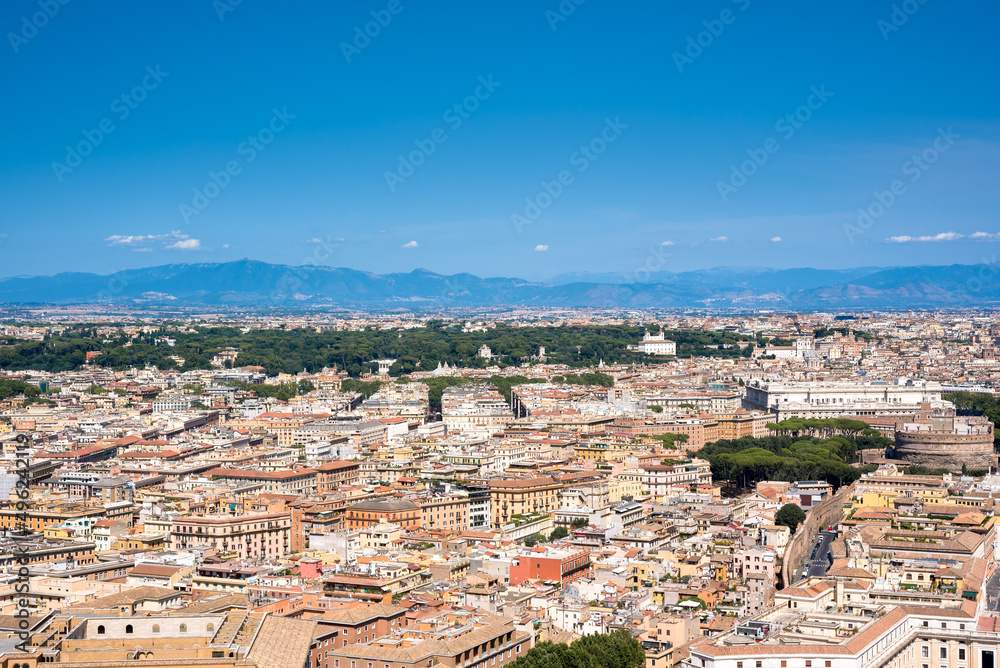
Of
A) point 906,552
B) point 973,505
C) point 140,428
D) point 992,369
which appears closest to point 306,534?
point 906,552

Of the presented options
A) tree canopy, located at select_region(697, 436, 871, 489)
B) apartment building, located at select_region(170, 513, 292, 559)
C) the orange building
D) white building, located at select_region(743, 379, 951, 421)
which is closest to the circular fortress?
tree canopy, located at select_region(697, 436, 871, 489)

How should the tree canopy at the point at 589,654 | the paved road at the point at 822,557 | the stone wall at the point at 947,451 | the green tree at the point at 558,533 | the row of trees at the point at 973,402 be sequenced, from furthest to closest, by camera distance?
the row of trees at the point at 973,402 → the stone wall at the point at 947,451 → the green tree at the point at 558,533 → the paved road at the point at 822,557 → the tree canopy at the point at 589,654

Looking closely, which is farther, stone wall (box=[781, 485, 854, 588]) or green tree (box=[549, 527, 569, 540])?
green tree (box=[549, 527, 569, 540])

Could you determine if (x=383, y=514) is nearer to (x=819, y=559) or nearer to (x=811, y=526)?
(x=811, y=526)

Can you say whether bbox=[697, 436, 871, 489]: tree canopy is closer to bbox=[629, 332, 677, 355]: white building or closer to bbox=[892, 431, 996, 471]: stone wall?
bbox=[892, 431, 996, 471]: stone wall

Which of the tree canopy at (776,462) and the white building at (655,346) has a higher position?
the white building at (655,346)

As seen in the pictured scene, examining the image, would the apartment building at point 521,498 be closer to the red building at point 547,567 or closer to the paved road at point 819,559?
the paved road at point 819,559

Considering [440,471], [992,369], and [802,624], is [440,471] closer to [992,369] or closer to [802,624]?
[802,624]

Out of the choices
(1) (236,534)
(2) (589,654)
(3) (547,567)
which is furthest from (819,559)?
(1) (236,534)

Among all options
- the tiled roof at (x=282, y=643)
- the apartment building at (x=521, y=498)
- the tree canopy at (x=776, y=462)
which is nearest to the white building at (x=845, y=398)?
the tree canopy at (x=776, y=462)
